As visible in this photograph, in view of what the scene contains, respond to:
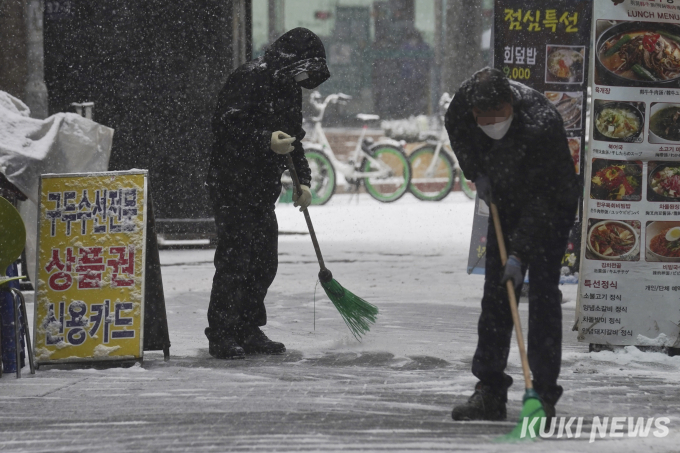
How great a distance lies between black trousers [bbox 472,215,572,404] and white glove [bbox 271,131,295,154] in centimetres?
177

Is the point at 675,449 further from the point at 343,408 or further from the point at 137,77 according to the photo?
the point at 137,77

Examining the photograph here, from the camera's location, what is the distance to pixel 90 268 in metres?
5.57

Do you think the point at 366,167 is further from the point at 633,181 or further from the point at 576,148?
the point at 633,181

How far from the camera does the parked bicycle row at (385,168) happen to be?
651 inches

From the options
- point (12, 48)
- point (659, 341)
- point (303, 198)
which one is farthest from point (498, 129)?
point (12, 48)

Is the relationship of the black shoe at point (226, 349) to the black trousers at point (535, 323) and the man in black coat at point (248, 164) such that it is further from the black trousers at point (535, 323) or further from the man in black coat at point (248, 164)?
the black trousers at point (535, 323)

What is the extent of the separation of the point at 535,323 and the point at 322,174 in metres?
12.4

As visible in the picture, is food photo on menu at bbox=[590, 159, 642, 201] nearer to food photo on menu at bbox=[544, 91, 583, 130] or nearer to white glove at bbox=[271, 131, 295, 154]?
food photo on menu at bbox=[544, 91, 583, 130]

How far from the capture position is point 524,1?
7.54 metres

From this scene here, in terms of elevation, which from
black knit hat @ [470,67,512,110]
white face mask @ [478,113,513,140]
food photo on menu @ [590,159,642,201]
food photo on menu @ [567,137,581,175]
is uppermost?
black knit hat @ [470,67,512,110]

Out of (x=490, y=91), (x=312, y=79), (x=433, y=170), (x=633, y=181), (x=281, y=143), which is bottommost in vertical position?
(x=433, y=170)

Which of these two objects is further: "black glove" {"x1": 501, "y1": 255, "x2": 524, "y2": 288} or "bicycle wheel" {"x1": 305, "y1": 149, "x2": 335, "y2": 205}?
"bicycle wheel" {"x1": 305, "y1": 149, "x2": 335, "y2": 205}

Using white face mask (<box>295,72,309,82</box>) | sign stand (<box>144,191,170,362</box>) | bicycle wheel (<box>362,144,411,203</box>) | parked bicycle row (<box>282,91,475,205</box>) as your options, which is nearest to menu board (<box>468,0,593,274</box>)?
white face mask (<box>295,72,309,82</box>)

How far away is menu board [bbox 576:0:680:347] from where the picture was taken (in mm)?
5801
